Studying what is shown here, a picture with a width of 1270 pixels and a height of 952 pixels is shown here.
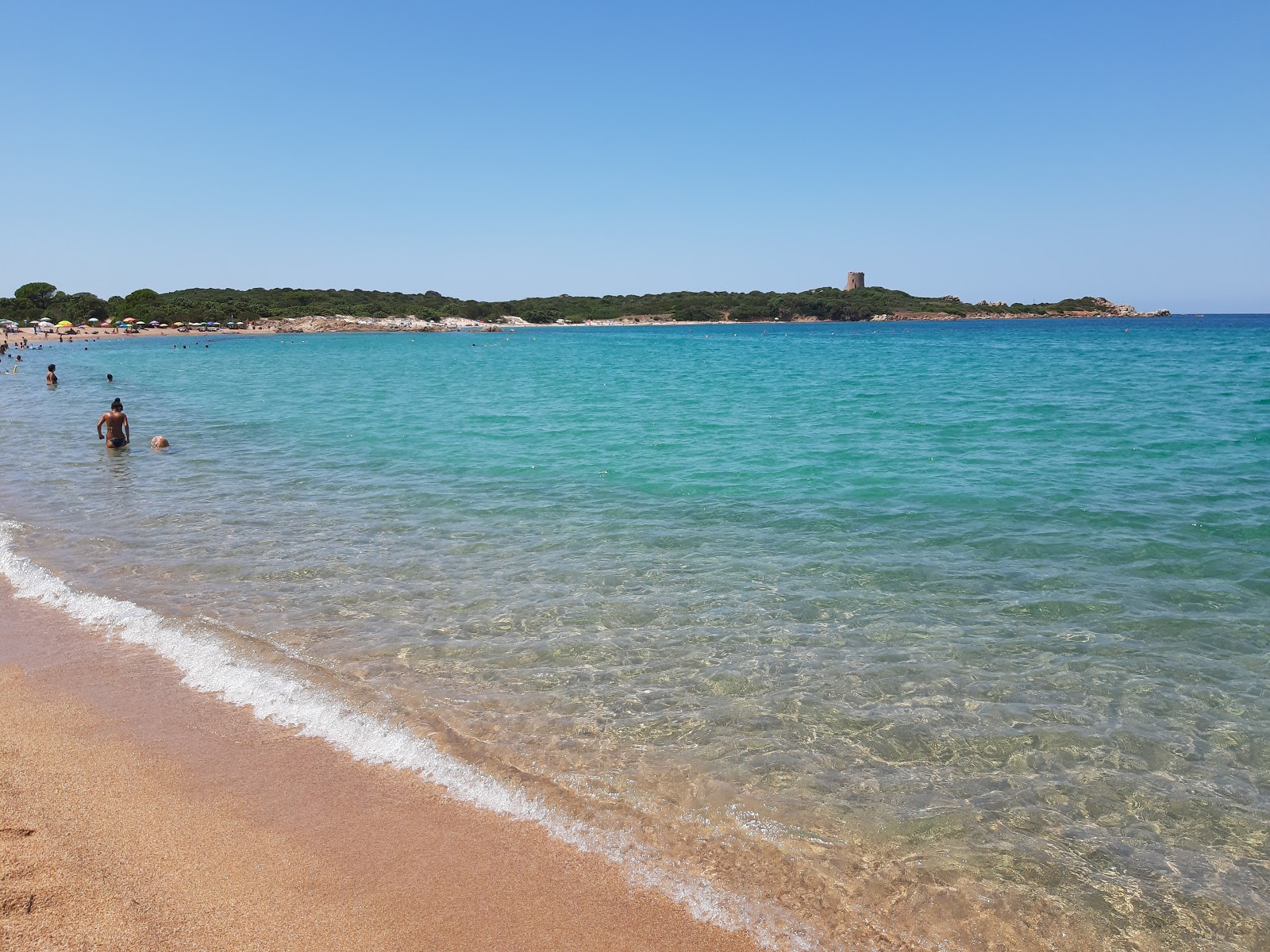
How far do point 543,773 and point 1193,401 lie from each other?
3055 centimetres

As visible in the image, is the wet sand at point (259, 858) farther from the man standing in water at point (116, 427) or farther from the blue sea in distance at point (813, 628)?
the man standing in water at point (116, 427)

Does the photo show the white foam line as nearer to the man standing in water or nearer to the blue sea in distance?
the blue sea in distance

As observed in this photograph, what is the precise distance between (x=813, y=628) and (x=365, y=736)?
14.9 ft

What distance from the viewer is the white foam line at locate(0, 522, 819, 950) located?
4.21 m

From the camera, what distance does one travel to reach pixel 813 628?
7965mm

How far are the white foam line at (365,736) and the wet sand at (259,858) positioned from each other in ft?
0.37

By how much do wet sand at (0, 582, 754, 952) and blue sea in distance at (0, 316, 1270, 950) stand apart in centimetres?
62

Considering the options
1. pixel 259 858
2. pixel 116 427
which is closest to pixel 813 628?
pixel 259 858

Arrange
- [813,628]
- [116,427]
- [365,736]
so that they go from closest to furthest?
1. [365,736]
2. [813,628]
3. [116,427]

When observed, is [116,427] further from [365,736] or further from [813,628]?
[813,628]

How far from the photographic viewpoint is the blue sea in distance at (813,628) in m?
4.70

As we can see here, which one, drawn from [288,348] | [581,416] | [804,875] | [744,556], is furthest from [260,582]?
[288,348]

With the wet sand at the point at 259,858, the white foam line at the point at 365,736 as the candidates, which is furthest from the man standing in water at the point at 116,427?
the wet sand at the point at 259,858

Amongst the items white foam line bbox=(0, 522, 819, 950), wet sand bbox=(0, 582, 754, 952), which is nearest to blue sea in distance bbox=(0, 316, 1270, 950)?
white foam line bbox=(0, 522, 819, 950)
